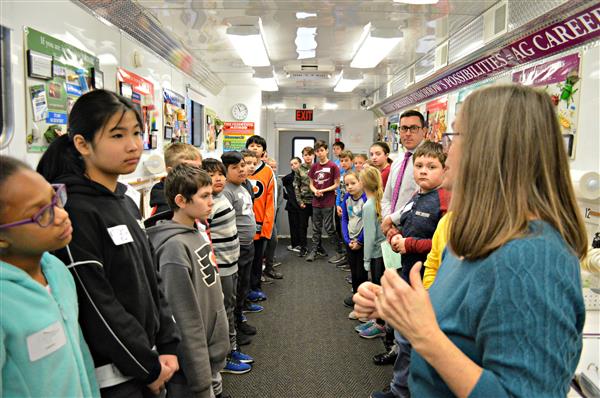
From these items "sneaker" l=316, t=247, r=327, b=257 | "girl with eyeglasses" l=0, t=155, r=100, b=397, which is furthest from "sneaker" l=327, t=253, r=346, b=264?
"girl with eyeglasses" l=0, t=155, r=100, b=397

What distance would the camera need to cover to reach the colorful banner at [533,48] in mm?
2373

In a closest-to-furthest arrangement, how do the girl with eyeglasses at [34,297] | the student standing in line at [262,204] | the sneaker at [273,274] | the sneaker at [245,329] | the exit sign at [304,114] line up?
the girl with eyeglasses at [34,297]
the sneaker at [245,329]
the student standing in line at [262,204]
the sneaker at [273,274]
the exit sign at [304,114]

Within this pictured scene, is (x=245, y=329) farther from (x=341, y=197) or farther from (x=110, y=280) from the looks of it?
(x=341, y=197)

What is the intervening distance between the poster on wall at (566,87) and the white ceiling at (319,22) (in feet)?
2.67

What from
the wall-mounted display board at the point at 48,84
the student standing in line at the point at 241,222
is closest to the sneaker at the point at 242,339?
the student standing in line at the point at 241,222

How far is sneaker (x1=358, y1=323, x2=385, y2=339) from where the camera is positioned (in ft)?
11.4

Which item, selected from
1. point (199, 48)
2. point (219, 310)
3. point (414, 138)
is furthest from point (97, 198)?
point (199, 48)

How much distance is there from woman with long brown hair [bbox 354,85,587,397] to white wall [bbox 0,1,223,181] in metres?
2.03

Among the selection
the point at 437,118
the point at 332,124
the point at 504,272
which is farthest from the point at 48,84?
the point at 332,124

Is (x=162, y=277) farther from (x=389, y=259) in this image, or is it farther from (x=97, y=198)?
(x=389, y=259)

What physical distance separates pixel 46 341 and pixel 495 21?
3.54m

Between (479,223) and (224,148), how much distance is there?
7108mm

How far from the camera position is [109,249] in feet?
4.14

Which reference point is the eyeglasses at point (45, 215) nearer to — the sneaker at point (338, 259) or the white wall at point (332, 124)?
the sneaker at point (338, 259)
